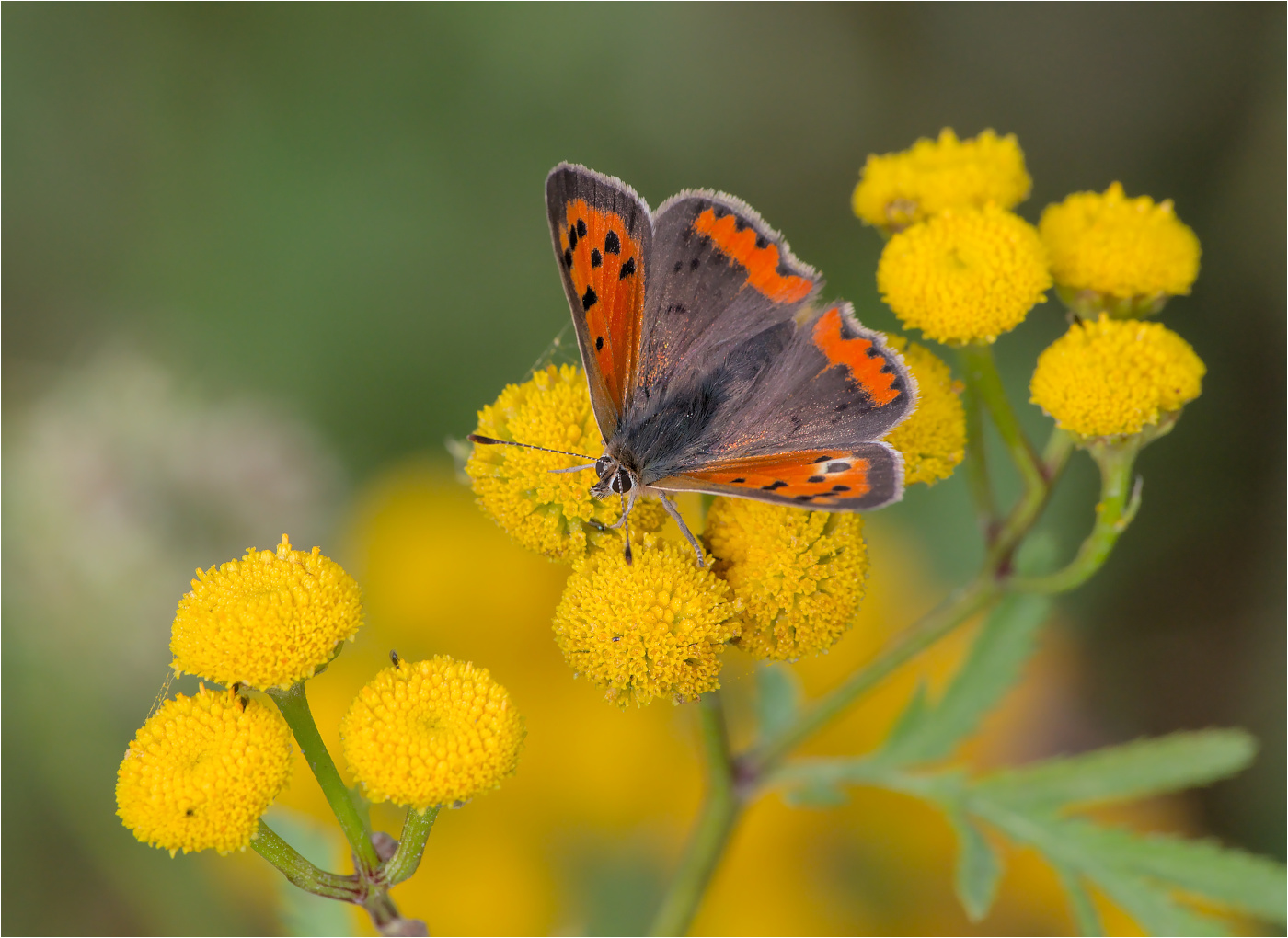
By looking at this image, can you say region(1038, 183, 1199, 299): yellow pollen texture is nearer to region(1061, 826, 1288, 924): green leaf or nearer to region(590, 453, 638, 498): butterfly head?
region(590, 453, 638, 498): butterfly head

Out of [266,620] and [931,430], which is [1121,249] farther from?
[266,620]

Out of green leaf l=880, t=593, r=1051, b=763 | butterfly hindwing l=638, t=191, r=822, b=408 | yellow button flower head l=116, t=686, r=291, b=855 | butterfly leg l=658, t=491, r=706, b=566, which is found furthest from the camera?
green leaf l=880, t=593, r=1051, b=763

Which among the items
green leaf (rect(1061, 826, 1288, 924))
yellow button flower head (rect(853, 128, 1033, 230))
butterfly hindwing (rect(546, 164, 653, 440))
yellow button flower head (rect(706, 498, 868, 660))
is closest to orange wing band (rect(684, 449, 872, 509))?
yellow button flower head (rect(706, 498, 868, 660))

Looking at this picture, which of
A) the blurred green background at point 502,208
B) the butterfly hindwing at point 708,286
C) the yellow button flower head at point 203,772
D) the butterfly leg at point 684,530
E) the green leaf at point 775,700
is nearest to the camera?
the yellow button flower head at point 203,772

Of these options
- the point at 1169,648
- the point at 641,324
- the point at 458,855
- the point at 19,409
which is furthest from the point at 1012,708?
the point at 19,409

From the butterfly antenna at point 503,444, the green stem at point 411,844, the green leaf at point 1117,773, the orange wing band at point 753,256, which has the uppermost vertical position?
the orange wing band at point 753,256

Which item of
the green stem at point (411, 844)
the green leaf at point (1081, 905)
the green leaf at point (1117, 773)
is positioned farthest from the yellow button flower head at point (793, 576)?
the green leaf at point (1081, 905)

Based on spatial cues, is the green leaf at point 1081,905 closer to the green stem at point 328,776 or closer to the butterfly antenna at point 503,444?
the butterfly antenna at point 503,444

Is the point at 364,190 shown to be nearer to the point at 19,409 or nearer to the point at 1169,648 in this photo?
the point at 19,409
